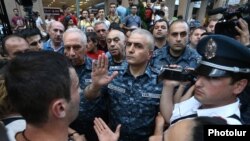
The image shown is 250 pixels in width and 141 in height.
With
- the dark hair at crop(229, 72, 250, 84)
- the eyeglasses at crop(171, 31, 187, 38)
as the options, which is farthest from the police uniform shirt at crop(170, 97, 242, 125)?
the eyeglasses at crop(171, 31, 187, 38)

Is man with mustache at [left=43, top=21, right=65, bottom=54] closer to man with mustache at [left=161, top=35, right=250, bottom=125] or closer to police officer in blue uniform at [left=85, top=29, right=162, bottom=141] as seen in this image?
police officer in blue uniform at [left=85, top=29, right=162, bottom=141]

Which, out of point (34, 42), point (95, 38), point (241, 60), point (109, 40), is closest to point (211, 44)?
point (241, 60)

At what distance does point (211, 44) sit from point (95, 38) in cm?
303

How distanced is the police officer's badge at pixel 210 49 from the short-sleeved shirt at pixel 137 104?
67 cm

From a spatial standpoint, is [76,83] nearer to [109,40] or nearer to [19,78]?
[19,78]

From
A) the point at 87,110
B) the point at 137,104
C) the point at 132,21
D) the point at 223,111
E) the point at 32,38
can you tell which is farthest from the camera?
the point at 132,21

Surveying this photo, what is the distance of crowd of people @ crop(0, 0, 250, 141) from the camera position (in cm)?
115

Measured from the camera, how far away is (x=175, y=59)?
326 cm

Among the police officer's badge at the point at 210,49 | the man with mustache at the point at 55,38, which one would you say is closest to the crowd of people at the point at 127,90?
the police officer's badge at the point at 210,49

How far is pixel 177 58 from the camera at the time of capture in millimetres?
3258

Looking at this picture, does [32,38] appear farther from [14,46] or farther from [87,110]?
[87,110]

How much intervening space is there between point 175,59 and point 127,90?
123cm

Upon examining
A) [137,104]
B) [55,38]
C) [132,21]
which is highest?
[55,38]

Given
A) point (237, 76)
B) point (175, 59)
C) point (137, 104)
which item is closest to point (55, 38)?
point (175, 59)
